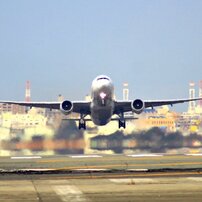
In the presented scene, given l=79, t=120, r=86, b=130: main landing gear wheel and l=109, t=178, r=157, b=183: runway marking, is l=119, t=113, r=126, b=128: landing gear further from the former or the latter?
l=109, t=178, r=157, b=183: runway marking

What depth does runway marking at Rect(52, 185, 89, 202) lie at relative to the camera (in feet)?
64.5

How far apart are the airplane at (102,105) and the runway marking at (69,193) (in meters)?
27.8

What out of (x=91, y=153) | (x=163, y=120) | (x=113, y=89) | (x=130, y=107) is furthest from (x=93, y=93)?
(x=163, y=120)

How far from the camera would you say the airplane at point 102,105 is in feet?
171

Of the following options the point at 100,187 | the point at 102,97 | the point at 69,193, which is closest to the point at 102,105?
the point at 102,97

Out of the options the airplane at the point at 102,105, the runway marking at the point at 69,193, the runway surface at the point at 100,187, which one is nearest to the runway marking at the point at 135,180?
the runway surface at the point at 100,187

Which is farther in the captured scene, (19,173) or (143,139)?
(143,139)

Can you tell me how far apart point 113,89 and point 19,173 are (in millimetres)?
22217

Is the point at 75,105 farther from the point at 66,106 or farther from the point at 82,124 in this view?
the point at 82,124

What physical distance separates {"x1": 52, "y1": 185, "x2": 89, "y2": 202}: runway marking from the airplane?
27.8 metres

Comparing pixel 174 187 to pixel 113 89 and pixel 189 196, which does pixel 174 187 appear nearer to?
pixel 189 196

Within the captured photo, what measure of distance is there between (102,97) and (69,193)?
30.2 meters

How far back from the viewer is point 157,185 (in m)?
24.4

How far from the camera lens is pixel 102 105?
171 feet
